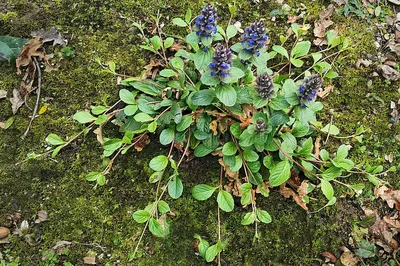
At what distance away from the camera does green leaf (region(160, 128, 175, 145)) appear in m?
3.01

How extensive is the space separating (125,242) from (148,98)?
3.66 ft

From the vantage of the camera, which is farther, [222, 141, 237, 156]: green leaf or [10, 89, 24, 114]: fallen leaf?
[10, 89, 24, 114]: fallen leaf

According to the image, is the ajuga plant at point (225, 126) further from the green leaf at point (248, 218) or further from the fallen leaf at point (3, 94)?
the fallen leaf at point (3, 94)

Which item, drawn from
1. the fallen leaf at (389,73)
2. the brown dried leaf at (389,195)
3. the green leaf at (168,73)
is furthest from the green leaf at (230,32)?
Result: the brown dried leaf at (389,195)

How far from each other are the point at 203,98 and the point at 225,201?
29.2 inches

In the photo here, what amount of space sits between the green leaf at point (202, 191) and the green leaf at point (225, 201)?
0.23 ft

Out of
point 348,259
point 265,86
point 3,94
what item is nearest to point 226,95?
point 265,86

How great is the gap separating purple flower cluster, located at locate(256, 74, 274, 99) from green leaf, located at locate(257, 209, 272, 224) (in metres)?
0.86

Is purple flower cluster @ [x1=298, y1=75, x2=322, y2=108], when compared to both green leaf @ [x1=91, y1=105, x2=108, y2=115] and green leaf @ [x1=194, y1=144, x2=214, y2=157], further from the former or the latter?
green leaf @ [x1=91, y1=105, x2=108, y2=115]

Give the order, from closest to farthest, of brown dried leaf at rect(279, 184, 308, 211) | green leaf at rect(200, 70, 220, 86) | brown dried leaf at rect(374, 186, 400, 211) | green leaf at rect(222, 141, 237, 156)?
green leaf at rect(200, 70, 220, 86) < green leaf at rect(222, 141, 237, 156) < brown dried leaf at rect(279, 184, 308, 211) < brown dried leaf at rect(374, 186, 400, 211)

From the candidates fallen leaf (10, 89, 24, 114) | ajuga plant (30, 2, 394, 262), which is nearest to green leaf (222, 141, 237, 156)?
ajuga plant (30, 2, 394, 262)

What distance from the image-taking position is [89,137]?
3.31 metres

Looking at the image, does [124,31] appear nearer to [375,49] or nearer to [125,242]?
[125,242]

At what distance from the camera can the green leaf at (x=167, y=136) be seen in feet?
9.86
